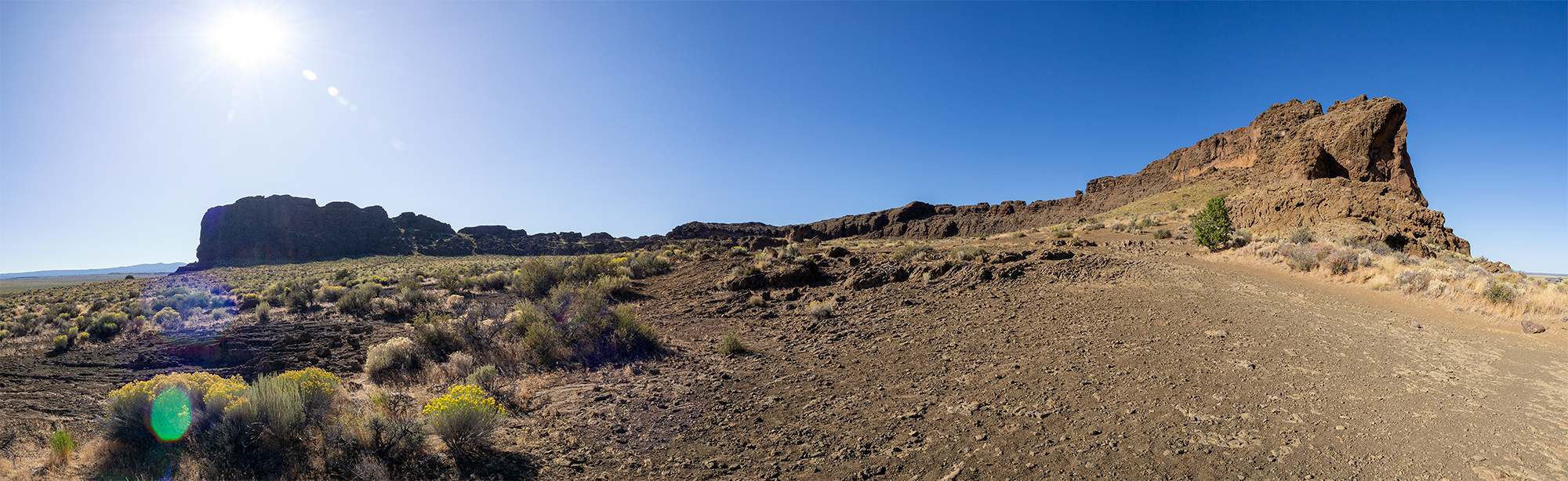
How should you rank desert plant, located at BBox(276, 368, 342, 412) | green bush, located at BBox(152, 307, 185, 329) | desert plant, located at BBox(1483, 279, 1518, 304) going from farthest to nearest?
green bush, located at BBox(152, 307, 185, 329), desert plant, located at BBox(1483, 279, 1518, 304), desert plant, located at BBox(276, 368, 342, 412)

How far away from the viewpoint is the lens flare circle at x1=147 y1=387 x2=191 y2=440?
14.3 feet

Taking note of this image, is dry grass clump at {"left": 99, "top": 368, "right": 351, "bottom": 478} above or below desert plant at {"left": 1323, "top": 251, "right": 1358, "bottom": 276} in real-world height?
below

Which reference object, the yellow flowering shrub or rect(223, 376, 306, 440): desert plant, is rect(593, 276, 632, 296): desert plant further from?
rect(223, 376, 306, 440): desert plant

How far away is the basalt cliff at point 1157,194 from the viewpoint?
17.1 metres

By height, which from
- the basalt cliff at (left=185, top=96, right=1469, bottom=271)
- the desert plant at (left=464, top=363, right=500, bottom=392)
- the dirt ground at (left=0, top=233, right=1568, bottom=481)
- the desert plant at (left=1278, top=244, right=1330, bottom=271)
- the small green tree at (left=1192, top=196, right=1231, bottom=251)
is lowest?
the dirt ground at (left=0, top=233, right=1568, bottom=481)

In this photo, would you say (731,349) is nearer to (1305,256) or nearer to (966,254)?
(966,254)

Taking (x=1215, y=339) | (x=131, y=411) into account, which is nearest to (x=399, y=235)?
(x=131, y=411)

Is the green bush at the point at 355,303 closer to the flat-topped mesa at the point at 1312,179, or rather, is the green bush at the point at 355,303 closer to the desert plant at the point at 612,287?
the desert plant at the point at 612,287

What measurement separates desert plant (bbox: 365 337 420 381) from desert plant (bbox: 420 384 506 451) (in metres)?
A: 4.17

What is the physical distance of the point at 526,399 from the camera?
6023 mm

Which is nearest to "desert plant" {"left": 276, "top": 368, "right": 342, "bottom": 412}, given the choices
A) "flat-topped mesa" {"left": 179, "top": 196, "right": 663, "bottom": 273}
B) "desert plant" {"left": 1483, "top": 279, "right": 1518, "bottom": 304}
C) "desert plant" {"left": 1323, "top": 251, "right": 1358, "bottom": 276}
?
"desert plant" {"left": 1483, "top": 279, "right": 1518, "bottom": 304}

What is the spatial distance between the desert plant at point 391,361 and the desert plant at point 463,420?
4.17 metres

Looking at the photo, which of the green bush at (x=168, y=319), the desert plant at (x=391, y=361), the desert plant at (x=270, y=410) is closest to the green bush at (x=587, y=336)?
the desert plant at (x=391, y=361)

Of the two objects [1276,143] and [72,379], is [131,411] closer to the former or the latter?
Answer: [72,379]
